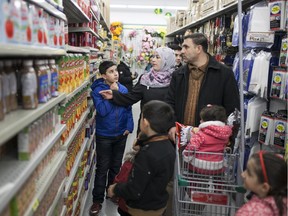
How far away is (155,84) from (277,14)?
1.35m

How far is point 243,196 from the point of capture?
2.30 meters

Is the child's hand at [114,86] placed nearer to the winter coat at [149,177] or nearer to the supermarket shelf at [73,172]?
the supermarket shelf at [73,172]

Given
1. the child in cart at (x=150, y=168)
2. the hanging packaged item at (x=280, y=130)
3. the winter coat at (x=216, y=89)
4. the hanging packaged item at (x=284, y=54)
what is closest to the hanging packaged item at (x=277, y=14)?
the hanging packaged item at (x=284, y=54)

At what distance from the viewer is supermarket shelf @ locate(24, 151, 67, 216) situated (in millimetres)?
Result: 1503

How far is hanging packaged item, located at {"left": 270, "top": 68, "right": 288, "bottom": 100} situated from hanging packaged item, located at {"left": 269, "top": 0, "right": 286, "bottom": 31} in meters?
0.39

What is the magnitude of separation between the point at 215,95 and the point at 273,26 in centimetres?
83

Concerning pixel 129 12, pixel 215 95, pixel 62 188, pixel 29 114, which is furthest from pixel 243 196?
pixel 129 12

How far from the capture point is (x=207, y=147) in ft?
7.95

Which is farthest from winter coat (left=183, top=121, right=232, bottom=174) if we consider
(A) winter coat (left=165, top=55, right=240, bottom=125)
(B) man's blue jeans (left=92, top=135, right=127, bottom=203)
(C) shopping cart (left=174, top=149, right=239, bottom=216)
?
(B) man's blue jeans (left=92, top=135, right=127, bottom=203)

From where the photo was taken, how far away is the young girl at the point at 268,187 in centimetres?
158

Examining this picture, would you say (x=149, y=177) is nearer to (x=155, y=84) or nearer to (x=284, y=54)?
(x=155, y=84)

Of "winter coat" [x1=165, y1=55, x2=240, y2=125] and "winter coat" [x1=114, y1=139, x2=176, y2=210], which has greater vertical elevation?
"winter coat" [x1=165, y1=55, x2=240, y2=125]

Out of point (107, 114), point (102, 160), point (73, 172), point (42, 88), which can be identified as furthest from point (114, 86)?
point (42, 88)

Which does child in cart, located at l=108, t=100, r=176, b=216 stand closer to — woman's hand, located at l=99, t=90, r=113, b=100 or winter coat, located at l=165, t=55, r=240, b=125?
winter coat, located at l=165, t=55, r=240, b=125
